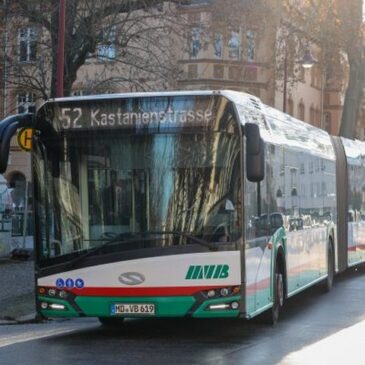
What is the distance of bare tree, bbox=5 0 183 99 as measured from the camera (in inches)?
845

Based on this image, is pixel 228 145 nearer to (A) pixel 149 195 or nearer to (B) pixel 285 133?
(A) pixel 149 195

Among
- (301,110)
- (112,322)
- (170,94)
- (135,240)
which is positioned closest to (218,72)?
(301,110)

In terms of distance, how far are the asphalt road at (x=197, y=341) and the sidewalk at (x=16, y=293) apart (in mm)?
587

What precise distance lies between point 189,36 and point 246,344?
49.8 ft

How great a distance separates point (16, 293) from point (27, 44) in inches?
398

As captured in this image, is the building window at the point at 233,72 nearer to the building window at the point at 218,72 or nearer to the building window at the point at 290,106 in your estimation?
the building window at the point at 218,72

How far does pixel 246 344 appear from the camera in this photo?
387 inches

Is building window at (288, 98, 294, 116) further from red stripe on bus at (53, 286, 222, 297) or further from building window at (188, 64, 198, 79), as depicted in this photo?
red stripe on bus at (53, 286, 222, 297)

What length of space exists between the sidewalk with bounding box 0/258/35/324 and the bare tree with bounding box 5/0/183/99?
180 inches

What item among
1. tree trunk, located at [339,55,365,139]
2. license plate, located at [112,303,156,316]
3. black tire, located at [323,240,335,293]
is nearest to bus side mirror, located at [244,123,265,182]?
license plate, located at [112,303,156,316]

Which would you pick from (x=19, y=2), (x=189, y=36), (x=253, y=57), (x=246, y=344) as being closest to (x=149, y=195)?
(x=246, y=344)

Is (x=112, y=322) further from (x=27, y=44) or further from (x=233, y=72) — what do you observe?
(x=233, y=72)

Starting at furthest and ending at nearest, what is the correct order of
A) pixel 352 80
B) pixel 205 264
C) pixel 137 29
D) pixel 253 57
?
pixel 253 57, pixel 352 80, pixel 137 29, pixel 205 264

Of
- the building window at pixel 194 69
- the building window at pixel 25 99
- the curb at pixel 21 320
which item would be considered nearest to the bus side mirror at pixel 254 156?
the curb at pixel 21 320
